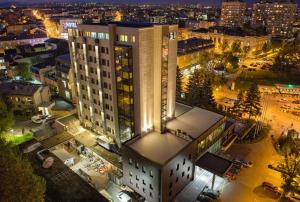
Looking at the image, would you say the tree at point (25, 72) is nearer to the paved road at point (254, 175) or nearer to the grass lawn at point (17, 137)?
the grass lawn at point (17, 137)

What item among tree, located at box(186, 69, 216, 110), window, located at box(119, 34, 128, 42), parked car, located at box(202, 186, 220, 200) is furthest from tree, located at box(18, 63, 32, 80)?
parked car, located at box(202, 186, 220, 200)

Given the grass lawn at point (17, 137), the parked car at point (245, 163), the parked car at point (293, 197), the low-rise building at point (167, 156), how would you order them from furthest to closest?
the grass lawn at point (17, 137) < the parked car at point (245, 163) < the parked car at point (293, 197) < the low-rise building at point (167, 156)

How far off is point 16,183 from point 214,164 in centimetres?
3226

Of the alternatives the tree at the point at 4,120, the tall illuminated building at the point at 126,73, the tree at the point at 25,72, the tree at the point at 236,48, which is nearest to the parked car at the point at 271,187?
the tall illuminated building at the point at 126,73

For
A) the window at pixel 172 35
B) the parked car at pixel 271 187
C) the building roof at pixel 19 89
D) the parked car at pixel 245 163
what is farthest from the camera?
the building roof at pixel 19 89

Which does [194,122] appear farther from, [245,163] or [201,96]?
[201,96]

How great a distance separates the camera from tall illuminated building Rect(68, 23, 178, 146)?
42.0 m

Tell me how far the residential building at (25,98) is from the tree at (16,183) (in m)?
37.9

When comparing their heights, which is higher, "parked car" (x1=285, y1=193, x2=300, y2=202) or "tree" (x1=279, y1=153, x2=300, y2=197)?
"tree" (x1=279, y1=153, x2=300, y2=197)

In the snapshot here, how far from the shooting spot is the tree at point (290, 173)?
132 ft

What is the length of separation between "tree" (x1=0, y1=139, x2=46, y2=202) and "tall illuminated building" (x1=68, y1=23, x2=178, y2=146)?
21183mm

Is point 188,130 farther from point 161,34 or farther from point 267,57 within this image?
point 267,57

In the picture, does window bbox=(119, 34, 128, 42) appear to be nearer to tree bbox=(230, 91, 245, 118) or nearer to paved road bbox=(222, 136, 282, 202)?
paved road bbox=(222, 136, 282, 202)

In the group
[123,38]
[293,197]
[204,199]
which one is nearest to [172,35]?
[123,38]
